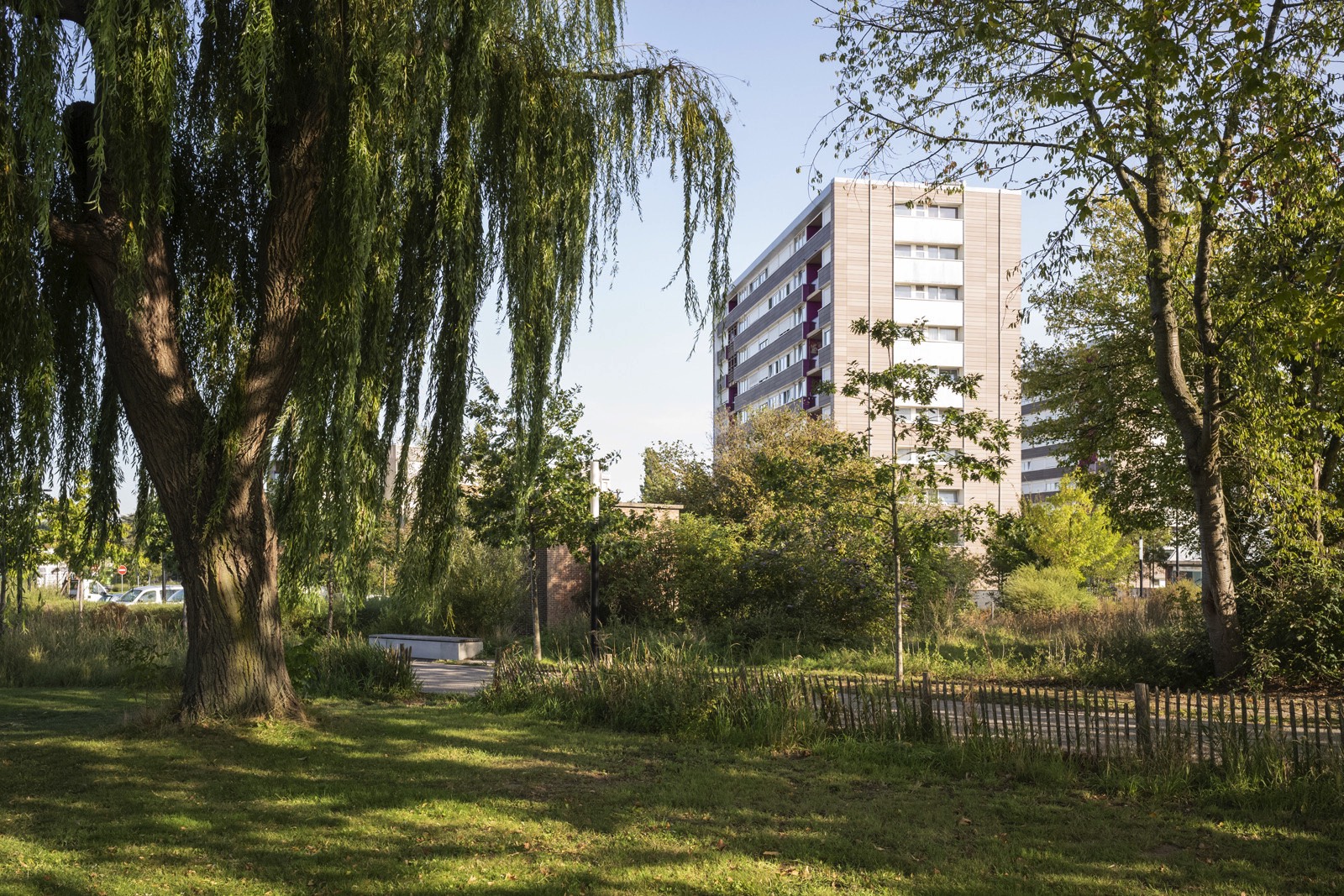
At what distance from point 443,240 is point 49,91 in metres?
2.86

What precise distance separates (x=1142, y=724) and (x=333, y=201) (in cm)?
820

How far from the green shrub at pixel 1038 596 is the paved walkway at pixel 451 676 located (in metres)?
16.0

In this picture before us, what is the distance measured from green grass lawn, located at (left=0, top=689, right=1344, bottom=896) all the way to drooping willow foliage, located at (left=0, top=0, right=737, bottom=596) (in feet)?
6.29

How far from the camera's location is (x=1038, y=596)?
97.0ft

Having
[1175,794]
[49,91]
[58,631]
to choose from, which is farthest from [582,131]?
[58,631]

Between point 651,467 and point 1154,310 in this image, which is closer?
point 1154,310

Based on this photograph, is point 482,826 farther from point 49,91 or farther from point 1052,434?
point 1052,434

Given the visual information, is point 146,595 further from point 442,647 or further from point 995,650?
point 995,650

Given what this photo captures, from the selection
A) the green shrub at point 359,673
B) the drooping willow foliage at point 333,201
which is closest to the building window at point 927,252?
the green shrub at point 359,673

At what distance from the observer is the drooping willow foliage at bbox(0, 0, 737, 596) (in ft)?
25.2

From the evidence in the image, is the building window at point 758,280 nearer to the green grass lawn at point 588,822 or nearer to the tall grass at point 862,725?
the tall grass at point 862,725

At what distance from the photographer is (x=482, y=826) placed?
7.28 meters

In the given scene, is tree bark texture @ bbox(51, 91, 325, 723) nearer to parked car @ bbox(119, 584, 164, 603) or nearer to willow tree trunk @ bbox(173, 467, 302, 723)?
willow tree trunk @ bbox(173, 467, 302, 723)

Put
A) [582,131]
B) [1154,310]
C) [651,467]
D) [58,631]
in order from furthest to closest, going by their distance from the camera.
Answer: [651,467]
[58,631]
[1154,310]
[582,131]
